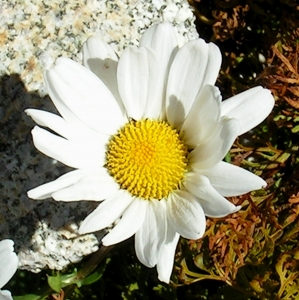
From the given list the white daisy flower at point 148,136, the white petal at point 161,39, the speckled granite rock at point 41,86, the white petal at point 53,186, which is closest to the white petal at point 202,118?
the white daisy flower at point 148,136

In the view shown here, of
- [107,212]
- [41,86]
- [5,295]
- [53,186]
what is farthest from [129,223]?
[41,86]

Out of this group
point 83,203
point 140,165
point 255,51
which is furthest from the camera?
point 255,51

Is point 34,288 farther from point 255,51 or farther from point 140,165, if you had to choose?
point 255,51

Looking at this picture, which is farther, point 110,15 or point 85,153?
point 110,15

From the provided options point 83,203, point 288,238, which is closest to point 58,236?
point 83,203

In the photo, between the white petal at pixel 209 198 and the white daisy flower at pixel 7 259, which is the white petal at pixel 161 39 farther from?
the white daisy flower at pixel 7 259

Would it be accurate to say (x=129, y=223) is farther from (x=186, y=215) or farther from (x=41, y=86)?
(x=41, y=86)
